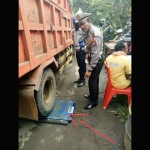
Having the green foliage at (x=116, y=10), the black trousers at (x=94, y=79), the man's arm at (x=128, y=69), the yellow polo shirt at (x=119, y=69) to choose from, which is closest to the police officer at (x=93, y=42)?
the black trousers at (x=94, y=79)

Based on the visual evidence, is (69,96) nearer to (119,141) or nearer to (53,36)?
(53,36)

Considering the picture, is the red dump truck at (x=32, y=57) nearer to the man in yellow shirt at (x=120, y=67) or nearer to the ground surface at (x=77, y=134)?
the ground surface at (x=77, y=134)

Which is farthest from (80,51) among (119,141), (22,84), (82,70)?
(119,141)

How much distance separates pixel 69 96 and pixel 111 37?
18.3ft

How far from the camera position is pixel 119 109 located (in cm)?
280

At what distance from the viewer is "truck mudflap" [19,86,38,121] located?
2.04 meters

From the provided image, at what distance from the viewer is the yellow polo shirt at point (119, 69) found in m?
2.52

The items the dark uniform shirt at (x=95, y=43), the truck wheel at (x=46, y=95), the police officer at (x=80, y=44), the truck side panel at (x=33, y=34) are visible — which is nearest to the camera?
the truck side panel at (x=33, y=34)

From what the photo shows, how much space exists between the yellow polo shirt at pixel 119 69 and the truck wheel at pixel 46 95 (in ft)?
3.85

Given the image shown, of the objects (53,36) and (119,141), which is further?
(53,36)

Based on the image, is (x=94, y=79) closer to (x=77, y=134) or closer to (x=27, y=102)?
(x=77, y=134)
